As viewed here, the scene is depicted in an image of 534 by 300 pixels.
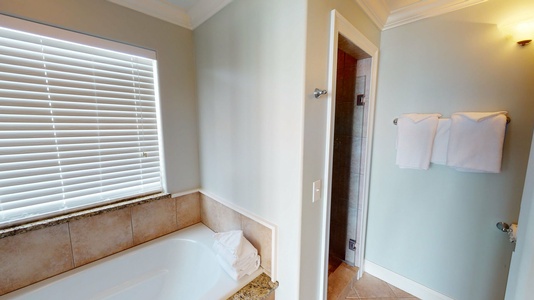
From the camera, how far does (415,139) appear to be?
4.99 feet

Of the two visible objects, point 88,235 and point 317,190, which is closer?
point 317,190

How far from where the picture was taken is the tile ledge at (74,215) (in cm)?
112

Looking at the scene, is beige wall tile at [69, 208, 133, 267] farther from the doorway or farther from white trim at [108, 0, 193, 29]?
the doorway

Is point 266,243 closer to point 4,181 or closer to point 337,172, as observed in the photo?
point 337,172

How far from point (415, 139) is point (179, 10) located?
2.13 metres

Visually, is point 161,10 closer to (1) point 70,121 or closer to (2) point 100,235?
(1) point 70,121

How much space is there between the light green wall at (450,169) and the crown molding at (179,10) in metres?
1.44

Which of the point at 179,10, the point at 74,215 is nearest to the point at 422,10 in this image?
the point at 179,10

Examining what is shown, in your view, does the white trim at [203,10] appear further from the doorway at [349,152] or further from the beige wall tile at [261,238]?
the beige wall tile at [261,238]

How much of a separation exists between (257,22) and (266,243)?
1.40m

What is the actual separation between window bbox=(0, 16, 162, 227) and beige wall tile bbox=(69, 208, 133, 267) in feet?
0.40

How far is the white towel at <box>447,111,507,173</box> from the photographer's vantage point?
48.3 inches

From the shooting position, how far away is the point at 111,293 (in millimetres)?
1400

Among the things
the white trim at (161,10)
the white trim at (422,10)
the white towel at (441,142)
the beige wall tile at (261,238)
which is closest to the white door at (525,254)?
the beige wall tile at (261,238)
